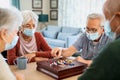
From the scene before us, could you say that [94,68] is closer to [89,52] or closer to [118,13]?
[118,13]

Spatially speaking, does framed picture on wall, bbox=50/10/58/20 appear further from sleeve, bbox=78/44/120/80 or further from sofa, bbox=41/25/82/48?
sleeve, bbox=78/44/120/80

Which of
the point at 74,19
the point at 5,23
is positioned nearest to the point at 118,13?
the point at 5,23

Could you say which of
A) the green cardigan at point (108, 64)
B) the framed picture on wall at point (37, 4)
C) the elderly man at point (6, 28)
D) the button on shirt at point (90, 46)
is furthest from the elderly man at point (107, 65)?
the framed picture on wall at point (37, 4)

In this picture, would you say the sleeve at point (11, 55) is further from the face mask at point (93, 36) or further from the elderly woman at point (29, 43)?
the face mask at point (93, 36)

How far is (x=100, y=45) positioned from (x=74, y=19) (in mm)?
4043

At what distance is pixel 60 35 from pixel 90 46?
12.1 feet

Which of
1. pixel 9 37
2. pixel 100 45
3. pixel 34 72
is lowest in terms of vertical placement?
pixel 34 72

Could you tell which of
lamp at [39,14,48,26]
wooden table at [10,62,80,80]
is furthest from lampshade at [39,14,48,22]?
wooden table at [10,62,80,80]

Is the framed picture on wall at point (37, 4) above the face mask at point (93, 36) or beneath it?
above

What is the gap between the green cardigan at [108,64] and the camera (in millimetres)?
721

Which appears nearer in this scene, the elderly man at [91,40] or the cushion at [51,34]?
the elderly man at [91,40]

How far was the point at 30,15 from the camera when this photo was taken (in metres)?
2.15

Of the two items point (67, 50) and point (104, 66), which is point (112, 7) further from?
point (67, 50)

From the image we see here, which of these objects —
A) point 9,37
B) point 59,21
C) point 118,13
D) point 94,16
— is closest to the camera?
point 118,13
